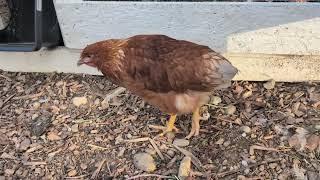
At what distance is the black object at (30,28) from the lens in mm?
2876

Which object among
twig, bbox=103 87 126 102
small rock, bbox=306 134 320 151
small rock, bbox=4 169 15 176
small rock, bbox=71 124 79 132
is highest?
small rock, bbox=306 134 320 151

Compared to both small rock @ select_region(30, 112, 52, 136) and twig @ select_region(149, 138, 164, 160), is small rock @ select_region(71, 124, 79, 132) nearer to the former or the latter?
small rock @ select_region(30, 112, 52, 136)

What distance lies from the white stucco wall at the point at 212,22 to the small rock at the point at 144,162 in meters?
0.75

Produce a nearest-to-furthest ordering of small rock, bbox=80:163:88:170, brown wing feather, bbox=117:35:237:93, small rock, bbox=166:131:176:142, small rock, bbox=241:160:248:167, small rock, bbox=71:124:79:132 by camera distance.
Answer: brown wing feather, bbox=117:35:237:93 < small rock, bbox=241:160:248:167 < small rock, bbox=80:163:88:170 < small rock, bbox=166:131:176:142 < small rock, bbox=71:124:79:132

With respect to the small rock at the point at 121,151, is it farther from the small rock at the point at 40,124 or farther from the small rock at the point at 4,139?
the small rock at the point at 4,139

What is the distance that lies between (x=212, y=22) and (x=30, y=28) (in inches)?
48.3

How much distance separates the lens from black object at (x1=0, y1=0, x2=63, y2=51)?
9.43 feet

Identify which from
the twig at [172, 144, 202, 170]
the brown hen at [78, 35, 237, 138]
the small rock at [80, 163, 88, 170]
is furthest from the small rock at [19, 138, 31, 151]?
the twig at [172, 144, 202, 170]

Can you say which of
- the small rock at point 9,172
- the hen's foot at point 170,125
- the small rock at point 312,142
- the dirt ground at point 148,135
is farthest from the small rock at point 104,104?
the small rock at point 312,142

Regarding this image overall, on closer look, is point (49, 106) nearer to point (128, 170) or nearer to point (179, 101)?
point (128, 170)

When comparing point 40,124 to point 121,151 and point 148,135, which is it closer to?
point 121,151

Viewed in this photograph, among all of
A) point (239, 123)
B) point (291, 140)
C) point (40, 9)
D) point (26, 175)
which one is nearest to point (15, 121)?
point (26, 175)

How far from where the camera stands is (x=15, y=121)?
2.91 m

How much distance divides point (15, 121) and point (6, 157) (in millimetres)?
291
